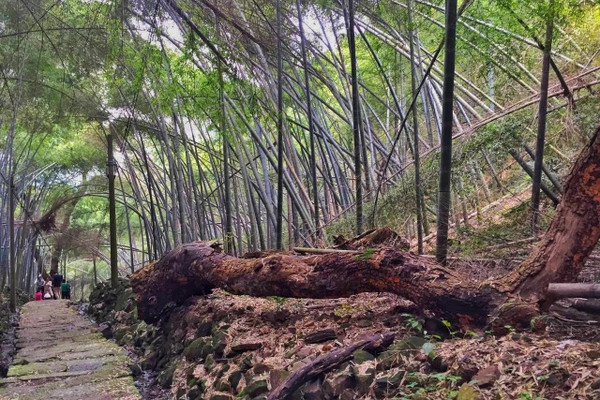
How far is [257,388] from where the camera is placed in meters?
2.49

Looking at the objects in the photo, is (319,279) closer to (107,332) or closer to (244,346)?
(244,346)

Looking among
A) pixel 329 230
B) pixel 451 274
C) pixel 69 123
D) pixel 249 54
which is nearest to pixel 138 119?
pixel 69 123

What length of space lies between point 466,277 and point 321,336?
0.80 m

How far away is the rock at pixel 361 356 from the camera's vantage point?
2170 millimetres

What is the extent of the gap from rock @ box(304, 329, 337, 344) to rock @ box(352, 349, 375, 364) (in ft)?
1.37

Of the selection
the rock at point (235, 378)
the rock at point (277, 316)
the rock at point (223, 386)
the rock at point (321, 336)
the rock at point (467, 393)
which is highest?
the rock at point (277, 316)

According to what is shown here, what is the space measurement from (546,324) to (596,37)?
2.63 meters

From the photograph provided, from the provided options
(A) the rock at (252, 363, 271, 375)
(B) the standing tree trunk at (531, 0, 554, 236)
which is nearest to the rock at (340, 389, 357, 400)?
(A) the rock at (252, 363, 271, 375)

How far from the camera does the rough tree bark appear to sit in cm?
210

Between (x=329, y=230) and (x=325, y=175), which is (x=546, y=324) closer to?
(x=329, y=230)

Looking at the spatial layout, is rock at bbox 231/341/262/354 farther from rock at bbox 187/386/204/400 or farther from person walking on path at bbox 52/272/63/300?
person walking on path at bbox 52/272/63/300

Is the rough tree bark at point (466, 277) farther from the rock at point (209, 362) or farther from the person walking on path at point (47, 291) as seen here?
the person walking on path at point (47, 291)

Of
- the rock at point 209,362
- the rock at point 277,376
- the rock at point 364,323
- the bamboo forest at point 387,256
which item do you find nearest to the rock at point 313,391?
the bamboo forest at point 387,256

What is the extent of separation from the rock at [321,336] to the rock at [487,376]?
96 cm
